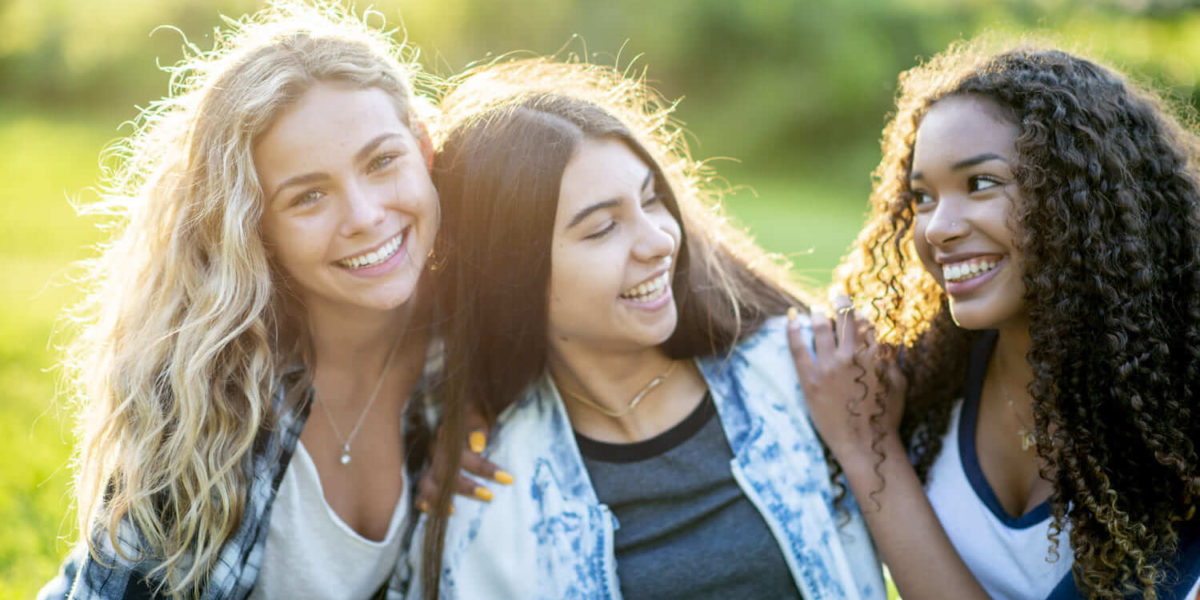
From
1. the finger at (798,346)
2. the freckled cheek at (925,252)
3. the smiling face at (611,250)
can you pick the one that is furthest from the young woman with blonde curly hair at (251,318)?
the freckled cheek at (925,252)

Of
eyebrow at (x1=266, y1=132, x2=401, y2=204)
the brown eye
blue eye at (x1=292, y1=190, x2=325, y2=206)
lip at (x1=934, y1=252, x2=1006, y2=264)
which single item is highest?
eyebrow at (x1=266, y1=132, x2=401, y2=204)

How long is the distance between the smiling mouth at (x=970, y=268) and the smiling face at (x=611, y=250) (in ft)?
2.31

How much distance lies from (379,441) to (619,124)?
3.78ft

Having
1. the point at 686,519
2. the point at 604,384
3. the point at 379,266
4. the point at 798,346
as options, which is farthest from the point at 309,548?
the point at 798,346

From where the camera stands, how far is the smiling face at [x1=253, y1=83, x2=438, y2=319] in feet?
8.61

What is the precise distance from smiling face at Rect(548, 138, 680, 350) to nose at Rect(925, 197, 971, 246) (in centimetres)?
66

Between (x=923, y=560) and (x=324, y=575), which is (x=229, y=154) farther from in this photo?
(x=923, y=560)

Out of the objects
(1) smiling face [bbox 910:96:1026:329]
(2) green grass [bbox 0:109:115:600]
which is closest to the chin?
(1) smiling face [bbox 910:96:1026:329]

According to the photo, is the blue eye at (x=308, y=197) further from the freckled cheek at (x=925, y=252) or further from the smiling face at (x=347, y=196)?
the freckled cheek at (x=925, y=252)

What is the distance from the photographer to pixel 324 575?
110 inches

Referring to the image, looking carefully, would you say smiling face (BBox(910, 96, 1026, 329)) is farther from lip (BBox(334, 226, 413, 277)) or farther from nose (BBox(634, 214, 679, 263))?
lip (BBox(334, 226, 413, 277))

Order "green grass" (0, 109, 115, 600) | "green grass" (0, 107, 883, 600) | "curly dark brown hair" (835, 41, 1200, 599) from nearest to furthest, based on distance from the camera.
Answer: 1. "curly dark brown hair" (835, 41, 1200, 599)
2. "green grass" (0, 109, 115, 600)
3. "green grass" (0, 107, 883, 600)

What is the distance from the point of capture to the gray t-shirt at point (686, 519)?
2.63 m

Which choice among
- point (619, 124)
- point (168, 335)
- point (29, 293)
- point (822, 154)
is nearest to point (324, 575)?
point (168, 335)
